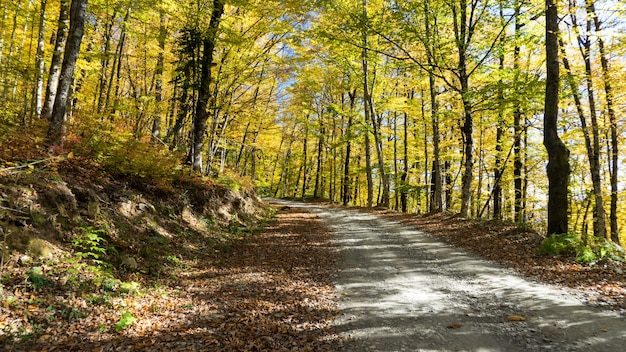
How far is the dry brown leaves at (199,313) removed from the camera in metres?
4.25

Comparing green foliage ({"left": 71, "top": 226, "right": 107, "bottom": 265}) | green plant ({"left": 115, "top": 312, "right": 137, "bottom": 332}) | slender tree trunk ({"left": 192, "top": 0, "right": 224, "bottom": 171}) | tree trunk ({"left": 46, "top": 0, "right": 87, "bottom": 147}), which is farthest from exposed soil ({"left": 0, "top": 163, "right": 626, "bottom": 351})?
slender tree trunk ({"left": 192, "top": 0, "right": 224, "bottom": 171})

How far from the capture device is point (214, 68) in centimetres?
1475

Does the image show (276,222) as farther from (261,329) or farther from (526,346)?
(526,346)

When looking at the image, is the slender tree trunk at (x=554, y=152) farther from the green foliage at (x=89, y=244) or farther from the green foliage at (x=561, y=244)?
the green foliage at (x=89, y=244)

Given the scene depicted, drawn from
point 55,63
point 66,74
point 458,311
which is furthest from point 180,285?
point 55,63

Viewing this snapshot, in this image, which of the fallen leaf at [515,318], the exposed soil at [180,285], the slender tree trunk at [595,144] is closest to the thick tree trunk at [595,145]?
the slender tree trunk at [595,144]

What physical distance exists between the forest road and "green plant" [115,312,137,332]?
298 cm

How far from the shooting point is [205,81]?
1262 centimetres

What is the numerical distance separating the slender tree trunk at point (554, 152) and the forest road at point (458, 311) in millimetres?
2496

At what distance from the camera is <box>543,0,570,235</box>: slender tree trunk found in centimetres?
878

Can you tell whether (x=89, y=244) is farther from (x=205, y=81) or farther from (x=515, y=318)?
(x=205, y=81)

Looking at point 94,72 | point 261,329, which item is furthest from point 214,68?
point 261,329

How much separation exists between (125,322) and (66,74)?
6.16 metres

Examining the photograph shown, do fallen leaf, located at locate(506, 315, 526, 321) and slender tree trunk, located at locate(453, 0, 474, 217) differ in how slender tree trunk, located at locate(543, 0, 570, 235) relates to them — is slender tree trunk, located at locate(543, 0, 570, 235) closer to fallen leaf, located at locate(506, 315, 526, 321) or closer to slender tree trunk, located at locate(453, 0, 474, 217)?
slender tree trunk, located at locate(453, 0, 474, 217)
